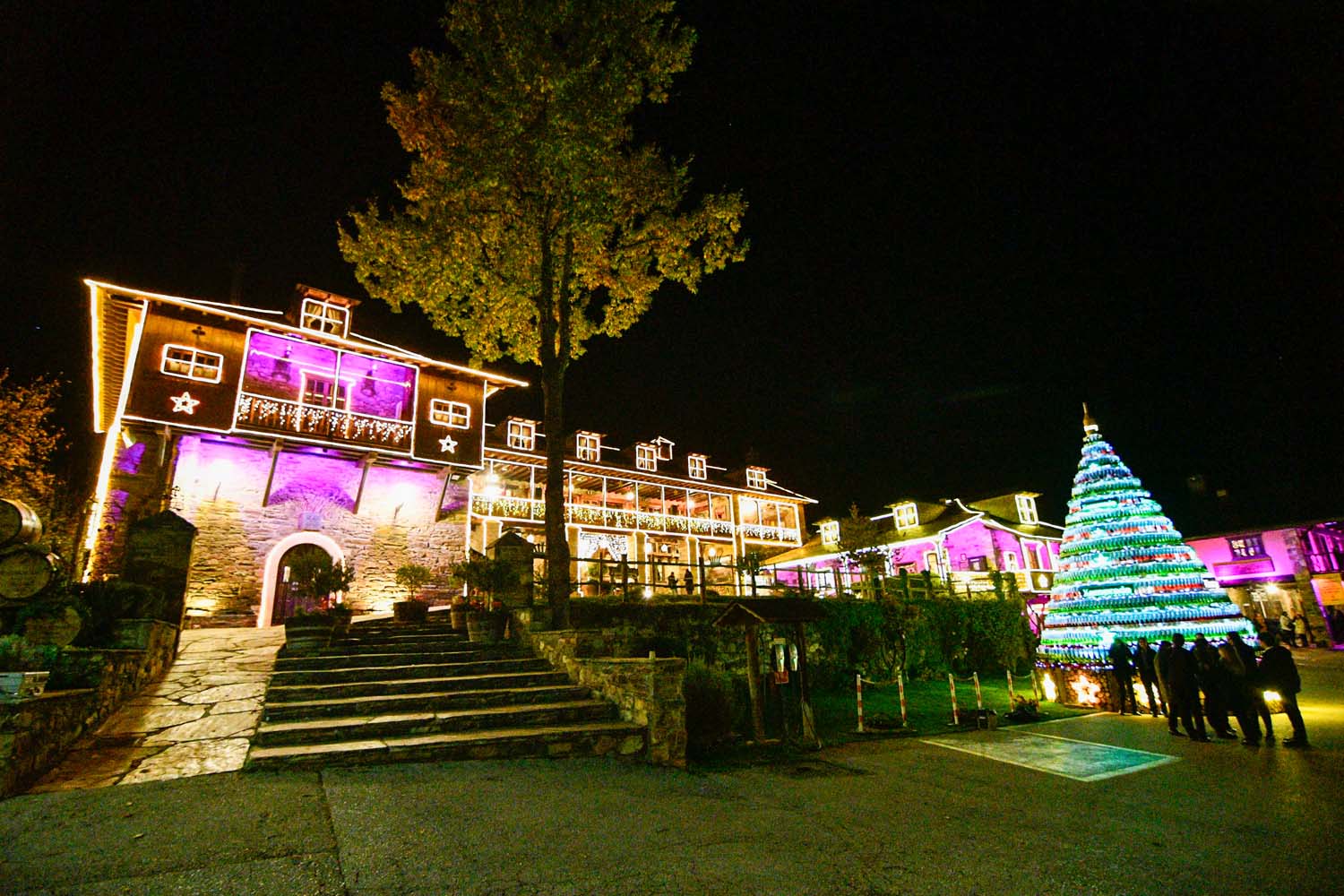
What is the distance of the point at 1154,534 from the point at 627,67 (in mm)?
14218

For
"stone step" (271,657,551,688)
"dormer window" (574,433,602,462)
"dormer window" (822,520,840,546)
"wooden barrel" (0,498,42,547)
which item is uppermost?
"dormer window" (574,433,602,462)

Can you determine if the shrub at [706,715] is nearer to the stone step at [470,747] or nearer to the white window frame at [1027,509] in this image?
the stone step at [470,747]

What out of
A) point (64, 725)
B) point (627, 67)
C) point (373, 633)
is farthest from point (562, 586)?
point (627, 67)

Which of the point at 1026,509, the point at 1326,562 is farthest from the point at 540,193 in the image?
the point at 1326,562

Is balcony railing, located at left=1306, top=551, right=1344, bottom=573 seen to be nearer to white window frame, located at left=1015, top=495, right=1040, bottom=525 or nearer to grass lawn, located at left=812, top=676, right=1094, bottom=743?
white window frame, located at left=1015, top=495, right=1040, bottom=525

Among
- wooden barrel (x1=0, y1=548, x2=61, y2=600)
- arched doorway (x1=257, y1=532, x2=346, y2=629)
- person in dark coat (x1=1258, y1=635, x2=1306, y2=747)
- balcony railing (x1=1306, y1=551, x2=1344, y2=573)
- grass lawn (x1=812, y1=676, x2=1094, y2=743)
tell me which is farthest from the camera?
balcony railing (x1=1306, y1=551, x2=1344, y2=573)

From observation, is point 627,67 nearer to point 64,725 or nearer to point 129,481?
point 64,725

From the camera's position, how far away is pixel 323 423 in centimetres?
1636

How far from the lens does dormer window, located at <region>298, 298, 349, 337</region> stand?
669 inches

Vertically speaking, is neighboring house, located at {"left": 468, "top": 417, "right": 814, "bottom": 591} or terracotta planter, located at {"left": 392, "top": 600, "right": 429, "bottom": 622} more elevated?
neighboring house, located at {"left": 468, "top": 417, "right": 814, "bottom": 591}

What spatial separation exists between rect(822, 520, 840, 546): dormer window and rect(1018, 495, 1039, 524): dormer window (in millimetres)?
10518

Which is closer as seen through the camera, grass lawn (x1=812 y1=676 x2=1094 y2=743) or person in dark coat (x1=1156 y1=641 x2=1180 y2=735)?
person in dark coat (x1=1156 y1=641 x2=1180 y2=735)

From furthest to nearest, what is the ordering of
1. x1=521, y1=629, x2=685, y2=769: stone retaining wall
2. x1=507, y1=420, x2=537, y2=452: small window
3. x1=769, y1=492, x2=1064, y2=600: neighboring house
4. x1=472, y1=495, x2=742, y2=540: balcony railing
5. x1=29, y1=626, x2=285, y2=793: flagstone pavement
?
x1=769, y1=492, x2=1064, y2=600: neighboring house < x1=507, y1=420, x2=537, y2=452: small window < x1=472, y1=495, x2=742, y2=540: balcony railing < x1=521, y1=629, x2=685, y2=769: stone retaining wall < x1=29, y1=626, x2=285, y2=793: flagstone pavement

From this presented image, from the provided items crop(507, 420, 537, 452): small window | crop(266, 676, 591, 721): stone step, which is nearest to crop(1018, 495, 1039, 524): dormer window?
crop(507, 420, 537, 452): small window
